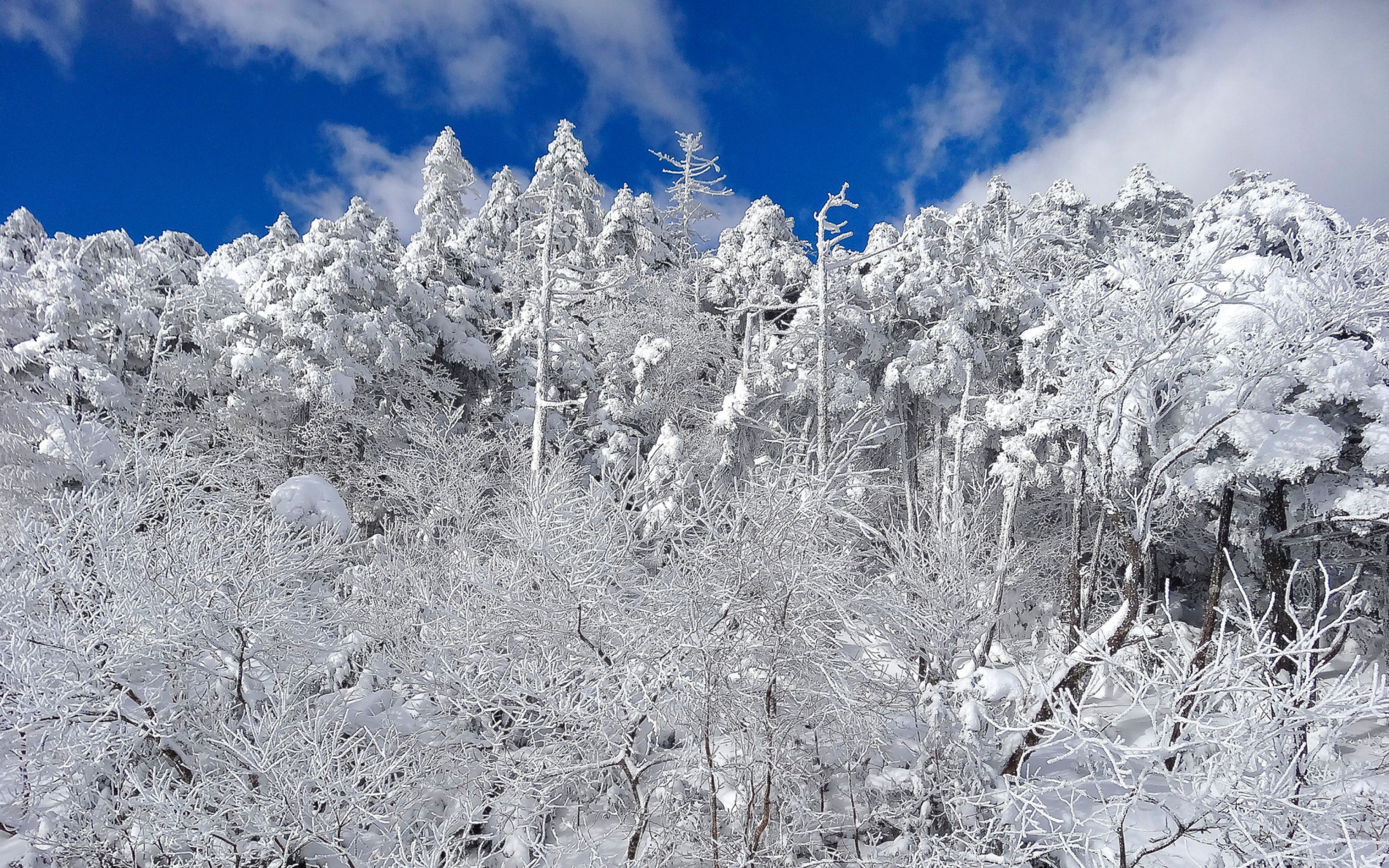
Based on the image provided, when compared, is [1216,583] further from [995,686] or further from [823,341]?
[823,341]

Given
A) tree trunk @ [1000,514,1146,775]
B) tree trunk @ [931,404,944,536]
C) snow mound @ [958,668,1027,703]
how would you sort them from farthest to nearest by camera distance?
1. tree trunk @ [931,404,944,536]
2. tree trunk @ [1000,514,1146,775]
3. snow mound @ [958,668,1027,703]

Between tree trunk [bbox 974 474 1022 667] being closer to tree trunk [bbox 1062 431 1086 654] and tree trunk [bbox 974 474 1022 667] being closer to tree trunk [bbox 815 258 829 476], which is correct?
tree trunk [bbox 1062 431 1086 654]

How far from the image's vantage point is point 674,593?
249 inches

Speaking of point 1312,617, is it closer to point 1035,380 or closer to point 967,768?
point 1035,380

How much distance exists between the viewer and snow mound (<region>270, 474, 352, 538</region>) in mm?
10211

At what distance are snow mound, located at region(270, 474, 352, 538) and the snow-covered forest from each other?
8 centimetres

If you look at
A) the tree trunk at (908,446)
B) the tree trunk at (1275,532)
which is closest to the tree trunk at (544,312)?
the tree trunk at (908,446)

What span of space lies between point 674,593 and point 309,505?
7301 millimetres

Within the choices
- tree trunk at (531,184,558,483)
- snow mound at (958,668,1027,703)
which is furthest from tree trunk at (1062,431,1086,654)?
tree trunk at (531,184,558,483)

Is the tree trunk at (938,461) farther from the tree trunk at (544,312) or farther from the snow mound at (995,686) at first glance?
the tree trunk at (544,312)

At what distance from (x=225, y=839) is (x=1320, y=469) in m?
13.9

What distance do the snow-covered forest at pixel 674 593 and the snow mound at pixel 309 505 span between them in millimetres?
84

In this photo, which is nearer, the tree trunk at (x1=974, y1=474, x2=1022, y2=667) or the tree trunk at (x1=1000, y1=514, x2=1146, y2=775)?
the tree trunk at (x1=1000, y1=514, x2=1146, y2=775)

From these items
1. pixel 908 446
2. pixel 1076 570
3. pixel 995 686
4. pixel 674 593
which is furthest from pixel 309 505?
pixel 908 446
